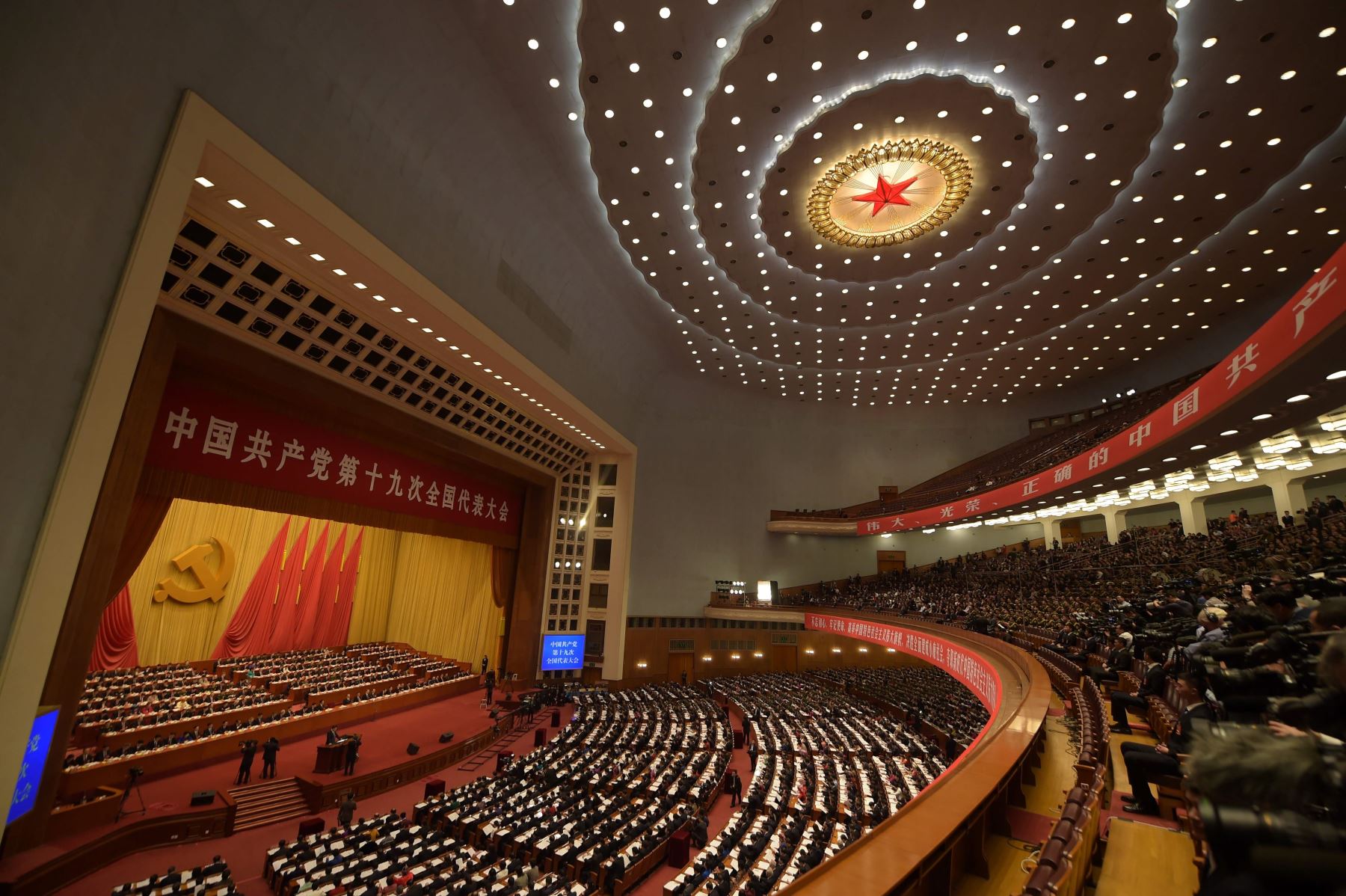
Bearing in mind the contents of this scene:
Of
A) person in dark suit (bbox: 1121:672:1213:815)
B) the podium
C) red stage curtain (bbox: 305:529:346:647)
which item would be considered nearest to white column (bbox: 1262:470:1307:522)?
person in dark suit (bbox: 1121:672:1213:815)

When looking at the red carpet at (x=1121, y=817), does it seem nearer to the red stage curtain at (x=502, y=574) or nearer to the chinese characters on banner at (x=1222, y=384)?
the chinese characters on banner at (x=1222, y=384)

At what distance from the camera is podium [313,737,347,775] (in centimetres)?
1050

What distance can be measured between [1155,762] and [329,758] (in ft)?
40.6

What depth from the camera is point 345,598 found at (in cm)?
1997

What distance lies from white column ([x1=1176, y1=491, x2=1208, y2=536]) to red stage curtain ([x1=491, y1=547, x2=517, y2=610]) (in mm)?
21229

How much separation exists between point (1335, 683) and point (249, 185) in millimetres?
10024

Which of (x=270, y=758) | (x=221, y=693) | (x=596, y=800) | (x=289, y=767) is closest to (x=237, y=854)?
(x=270, y=758)

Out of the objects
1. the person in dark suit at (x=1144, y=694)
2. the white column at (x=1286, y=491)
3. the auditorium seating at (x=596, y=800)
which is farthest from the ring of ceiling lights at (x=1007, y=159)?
the auditorium seating at (x=596, y=800)

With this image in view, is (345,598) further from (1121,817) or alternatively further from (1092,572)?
(1092,572)

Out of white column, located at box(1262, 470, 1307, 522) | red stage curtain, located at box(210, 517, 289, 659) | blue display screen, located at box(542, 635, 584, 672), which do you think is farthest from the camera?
blue display screen, located at box(542, 635, 584, 672)

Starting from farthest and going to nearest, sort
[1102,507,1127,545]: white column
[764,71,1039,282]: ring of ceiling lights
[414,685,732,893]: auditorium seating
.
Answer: [1102,507,1127,545]: white column → [764,71,1039,282]: ring of ceiling lights → [414,685,732,893]: auditorium seating

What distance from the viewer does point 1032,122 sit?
35.0 feet

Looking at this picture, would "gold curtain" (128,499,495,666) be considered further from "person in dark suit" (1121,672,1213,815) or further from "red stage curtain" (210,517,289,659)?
"person in dark suit" (1121,672,1213,815)

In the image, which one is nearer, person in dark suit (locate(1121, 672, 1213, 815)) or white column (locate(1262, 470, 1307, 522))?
person in dark suit (locate(1121, 672, 1213, 815))
